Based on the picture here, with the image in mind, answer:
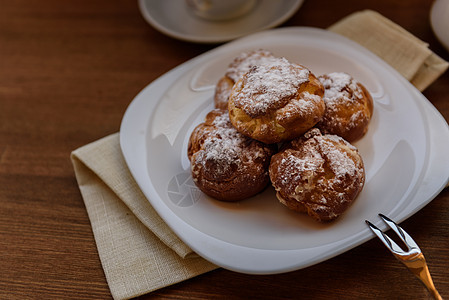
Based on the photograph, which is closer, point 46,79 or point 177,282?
point 177,282

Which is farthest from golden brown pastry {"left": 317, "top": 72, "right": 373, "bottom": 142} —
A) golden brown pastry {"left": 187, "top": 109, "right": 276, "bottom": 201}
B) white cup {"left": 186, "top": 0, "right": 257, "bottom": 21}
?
white cup {"left": 186, "top": 0, "right": 257, "bottom": 21}

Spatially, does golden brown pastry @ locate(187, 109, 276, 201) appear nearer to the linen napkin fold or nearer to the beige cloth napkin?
the beige cloth napkin

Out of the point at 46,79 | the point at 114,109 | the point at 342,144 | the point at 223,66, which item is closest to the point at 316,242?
the point at 342,144

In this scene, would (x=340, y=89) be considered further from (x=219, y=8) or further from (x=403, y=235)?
(x=219, y=8)

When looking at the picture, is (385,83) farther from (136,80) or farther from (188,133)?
(136,80)

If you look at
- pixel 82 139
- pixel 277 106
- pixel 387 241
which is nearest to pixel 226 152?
pixel 277 106
